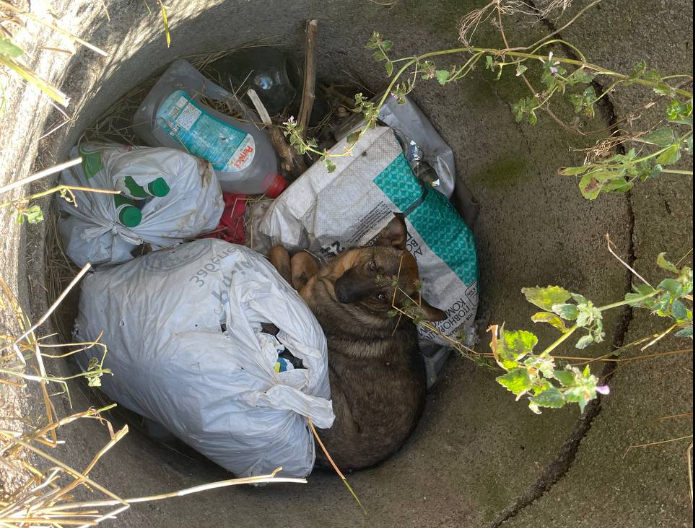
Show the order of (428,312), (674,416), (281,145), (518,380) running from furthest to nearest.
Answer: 1. (281,145)
2. (428,312)
3. (674,416)
4. (518,380)

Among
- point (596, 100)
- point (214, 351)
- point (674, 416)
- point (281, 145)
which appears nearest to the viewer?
point (674, 416)

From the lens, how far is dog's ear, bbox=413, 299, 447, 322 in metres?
3.11

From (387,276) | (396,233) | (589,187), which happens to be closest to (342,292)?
(387,276)

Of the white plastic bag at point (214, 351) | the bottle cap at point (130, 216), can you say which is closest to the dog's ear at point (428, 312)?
the white plastic bag at point (214, 351)

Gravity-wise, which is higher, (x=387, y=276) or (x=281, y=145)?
(x=281, y=145)

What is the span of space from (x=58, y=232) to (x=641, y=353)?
8.66ft

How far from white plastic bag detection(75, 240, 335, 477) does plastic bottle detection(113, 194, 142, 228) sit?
0.59ft

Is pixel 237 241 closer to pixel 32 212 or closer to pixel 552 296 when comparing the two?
pixel 32 212

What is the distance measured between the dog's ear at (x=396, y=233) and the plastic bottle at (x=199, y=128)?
78 cm

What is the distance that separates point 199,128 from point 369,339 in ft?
4.72

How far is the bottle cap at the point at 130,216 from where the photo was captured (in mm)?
2752

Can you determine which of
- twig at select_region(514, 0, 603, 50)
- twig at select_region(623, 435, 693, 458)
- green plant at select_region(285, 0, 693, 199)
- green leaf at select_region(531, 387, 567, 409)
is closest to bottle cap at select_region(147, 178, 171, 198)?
green plant at select_region(285, 0, 693, 199)

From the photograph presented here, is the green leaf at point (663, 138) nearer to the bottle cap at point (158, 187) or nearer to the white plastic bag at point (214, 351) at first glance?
the white plastic bag at point (214, 351)

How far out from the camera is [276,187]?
3.37 meters
